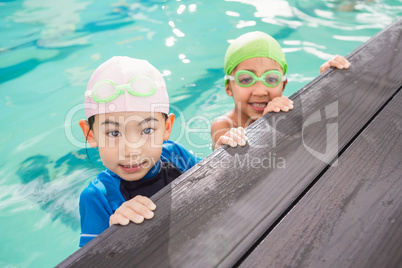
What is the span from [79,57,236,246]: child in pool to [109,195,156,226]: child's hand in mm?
277

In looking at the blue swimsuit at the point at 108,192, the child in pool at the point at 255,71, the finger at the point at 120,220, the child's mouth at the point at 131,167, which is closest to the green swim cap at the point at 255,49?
the child in pool at the point at 255,71

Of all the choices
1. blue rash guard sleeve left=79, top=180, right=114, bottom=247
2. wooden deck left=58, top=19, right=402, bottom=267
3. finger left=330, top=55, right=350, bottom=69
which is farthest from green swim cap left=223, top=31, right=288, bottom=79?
blue rash guard sleeve left=79, top=180, right=114, bottom=247

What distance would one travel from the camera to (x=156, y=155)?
189 centimetres

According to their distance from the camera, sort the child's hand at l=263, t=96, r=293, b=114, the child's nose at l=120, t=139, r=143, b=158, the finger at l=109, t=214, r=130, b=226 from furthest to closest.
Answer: the child's hand at l=263, t=96, r=293, b=114, the child's nose at l=120, t=139, r=143, b=158, the finger at l=109, t=214, r=130, b=226

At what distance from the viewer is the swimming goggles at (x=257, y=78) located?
2.84 metres

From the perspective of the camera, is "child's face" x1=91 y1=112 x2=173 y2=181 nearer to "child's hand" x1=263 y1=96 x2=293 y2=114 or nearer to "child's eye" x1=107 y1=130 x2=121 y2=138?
"child's eye" x1=107 y1=130 x2=121 y2=138

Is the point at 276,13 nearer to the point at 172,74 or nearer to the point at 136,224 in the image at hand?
the point at 172,74

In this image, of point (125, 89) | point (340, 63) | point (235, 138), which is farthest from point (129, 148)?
point (340, 63)

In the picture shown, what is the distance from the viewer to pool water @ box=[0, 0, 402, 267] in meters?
3.29

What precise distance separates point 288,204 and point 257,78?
5.48ft

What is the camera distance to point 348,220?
4.20 feet

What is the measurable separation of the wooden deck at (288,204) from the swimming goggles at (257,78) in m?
0.85

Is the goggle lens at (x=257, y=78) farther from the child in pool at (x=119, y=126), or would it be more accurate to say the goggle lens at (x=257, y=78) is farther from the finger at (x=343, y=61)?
the child in pool at (x=119, y=126)

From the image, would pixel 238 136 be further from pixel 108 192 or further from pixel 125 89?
pixel 108 192
